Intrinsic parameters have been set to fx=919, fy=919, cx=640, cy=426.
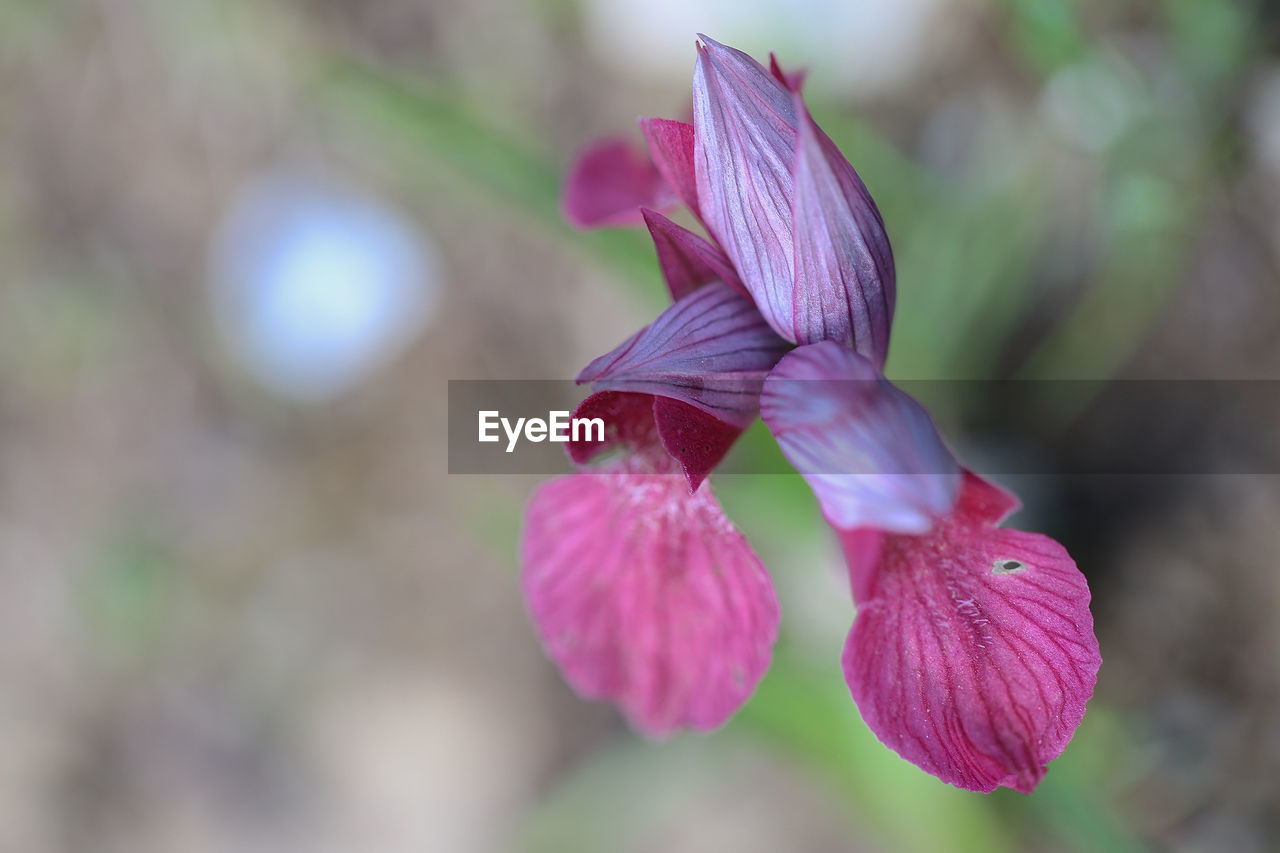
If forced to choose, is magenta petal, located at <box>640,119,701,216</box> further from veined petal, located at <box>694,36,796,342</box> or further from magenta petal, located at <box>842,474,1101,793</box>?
magenta petal, located at <box>842,474,1101,793</box>

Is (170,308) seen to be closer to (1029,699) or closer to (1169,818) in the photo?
(1029,699)

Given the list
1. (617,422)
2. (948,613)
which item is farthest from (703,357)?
(948,613)

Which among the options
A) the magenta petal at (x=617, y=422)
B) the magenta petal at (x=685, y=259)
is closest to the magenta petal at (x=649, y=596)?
the magenta petal at (x=617, y=422)

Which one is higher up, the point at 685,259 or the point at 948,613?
the point at 685,259

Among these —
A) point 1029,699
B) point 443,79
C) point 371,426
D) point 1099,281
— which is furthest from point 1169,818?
point 443,79

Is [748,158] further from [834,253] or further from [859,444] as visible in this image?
[859,444]

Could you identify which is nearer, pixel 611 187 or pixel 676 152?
pixel 676 152

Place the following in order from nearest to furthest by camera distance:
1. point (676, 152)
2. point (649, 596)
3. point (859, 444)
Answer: point (859, 444) < point (676, 152) < point (649, 596)

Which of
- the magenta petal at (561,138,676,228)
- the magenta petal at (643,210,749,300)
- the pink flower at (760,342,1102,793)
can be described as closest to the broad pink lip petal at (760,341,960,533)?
the pink flower at (760,342,1102,793)

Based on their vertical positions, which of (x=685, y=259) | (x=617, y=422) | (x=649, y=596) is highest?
(x=685, y=259)
